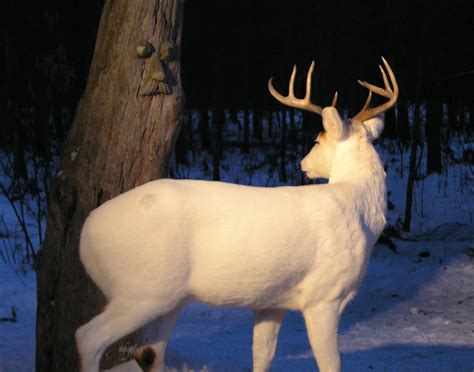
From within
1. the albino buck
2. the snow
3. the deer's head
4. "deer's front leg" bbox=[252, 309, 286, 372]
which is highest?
the deer's head

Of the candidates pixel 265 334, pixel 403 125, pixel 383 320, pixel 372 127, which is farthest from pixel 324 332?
pixel 403 125

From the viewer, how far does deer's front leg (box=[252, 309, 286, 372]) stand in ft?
13.9

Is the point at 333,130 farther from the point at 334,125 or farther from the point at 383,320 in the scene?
the point at 383,320

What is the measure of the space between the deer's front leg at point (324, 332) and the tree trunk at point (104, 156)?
1263 millimetres

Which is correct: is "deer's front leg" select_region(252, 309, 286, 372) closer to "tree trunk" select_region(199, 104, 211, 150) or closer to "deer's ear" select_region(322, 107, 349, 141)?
"deer's ear" select_region(322, 107, 349, 141)

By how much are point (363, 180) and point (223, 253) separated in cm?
98

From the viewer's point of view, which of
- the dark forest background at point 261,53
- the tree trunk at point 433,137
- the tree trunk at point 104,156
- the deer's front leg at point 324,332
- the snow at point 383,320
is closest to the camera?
the deer's front leg at point 324,332

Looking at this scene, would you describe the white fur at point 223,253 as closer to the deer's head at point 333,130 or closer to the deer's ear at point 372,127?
the deer's head at point 333,130

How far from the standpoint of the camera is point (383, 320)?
7227 millimetres

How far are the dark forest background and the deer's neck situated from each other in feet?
18.2

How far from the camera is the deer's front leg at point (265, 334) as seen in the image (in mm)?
4230

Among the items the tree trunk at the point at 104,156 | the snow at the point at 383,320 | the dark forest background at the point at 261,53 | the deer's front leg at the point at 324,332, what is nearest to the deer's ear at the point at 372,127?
the deer's front leg at the point at 324,332

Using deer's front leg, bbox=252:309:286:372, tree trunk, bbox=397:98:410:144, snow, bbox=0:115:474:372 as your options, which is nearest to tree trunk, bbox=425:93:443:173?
snow, bbox=0:115:474:372

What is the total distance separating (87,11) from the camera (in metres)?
12.5
